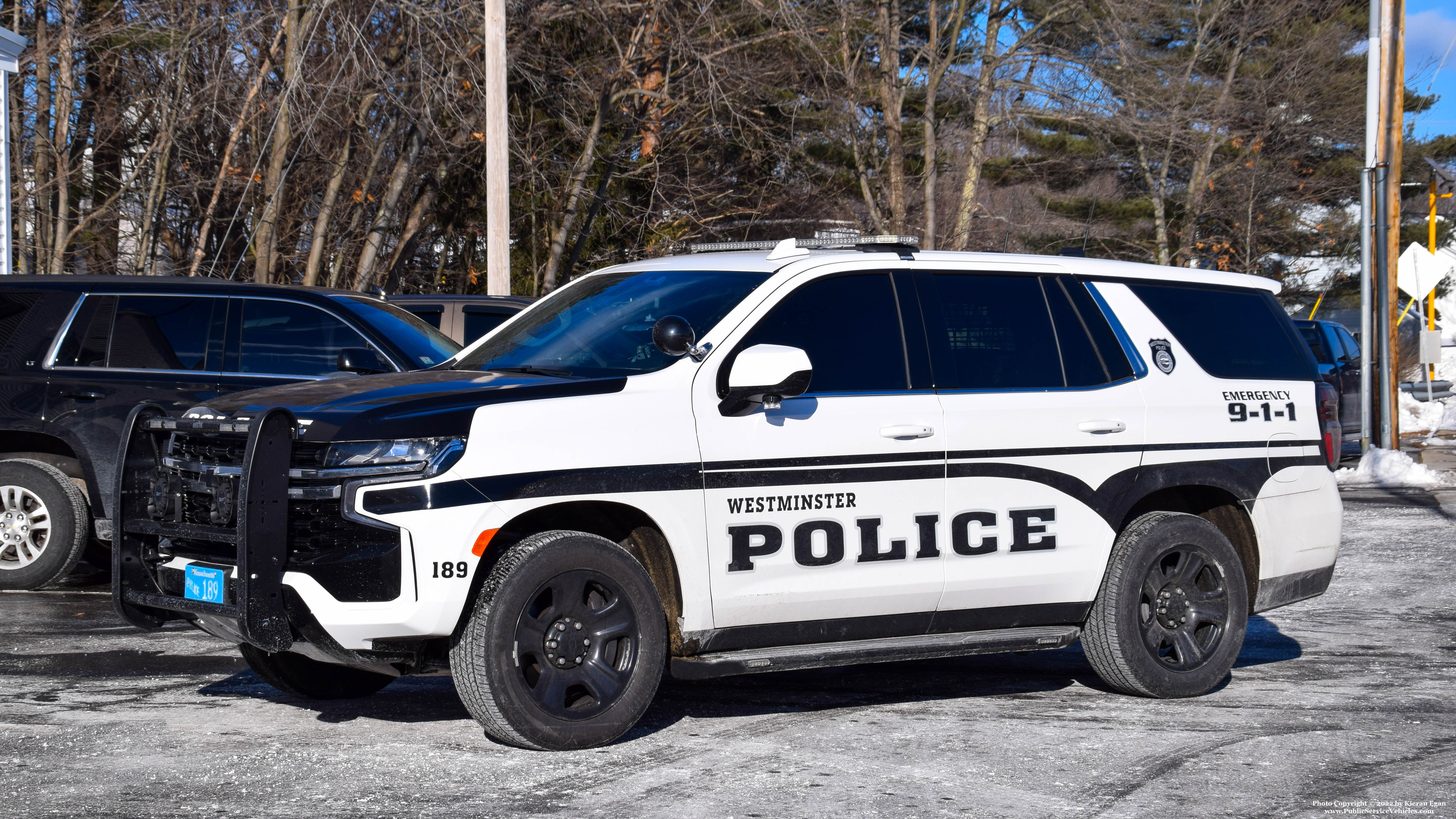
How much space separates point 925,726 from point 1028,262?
2.08 m

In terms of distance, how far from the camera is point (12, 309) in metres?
9.00

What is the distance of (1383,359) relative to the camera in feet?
64.3

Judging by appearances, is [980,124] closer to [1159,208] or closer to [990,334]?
[1159,208]

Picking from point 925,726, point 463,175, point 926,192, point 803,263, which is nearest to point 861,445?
point 803,263

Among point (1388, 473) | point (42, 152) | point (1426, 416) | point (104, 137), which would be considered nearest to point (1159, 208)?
point (1426, 416)

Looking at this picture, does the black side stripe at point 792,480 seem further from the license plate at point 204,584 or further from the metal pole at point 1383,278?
the metal pole at point 1383,278

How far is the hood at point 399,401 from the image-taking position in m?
4.88

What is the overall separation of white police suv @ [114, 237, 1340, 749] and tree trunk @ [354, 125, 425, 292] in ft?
44.3

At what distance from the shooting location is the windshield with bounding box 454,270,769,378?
5.66 metres

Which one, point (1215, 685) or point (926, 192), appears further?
point (926, 192)

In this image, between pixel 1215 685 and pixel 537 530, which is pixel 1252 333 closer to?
pixel 1215 685

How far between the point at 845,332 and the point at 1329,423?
200 inches

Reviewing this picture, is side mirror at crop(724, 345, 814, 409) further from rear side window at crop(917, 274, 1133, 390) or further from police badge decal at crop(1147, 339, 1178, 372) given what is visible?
police badge decal at crop(1147, 339, 1178, 372)

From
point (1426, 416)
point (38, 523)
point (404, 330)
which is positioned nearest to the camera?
point (38, 523)
